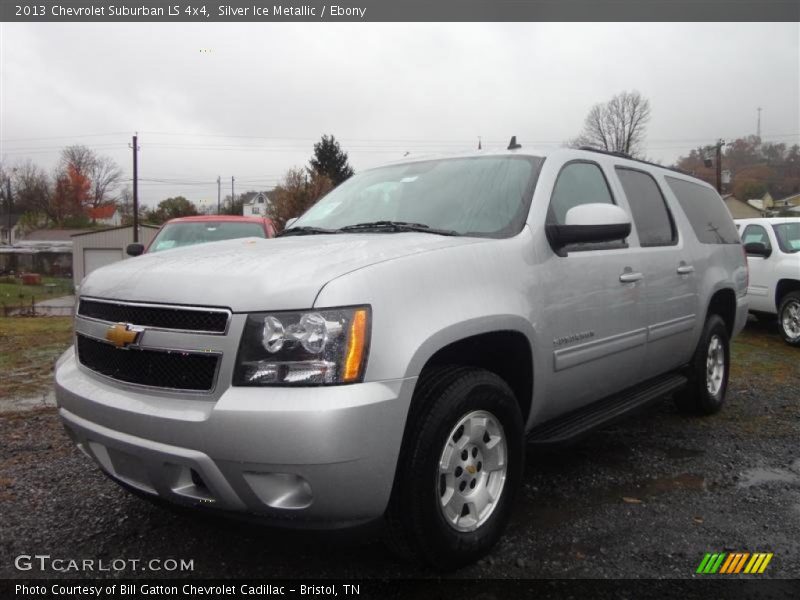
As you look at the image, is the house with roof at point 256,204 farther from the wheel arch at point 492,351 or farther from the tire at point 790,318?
the wheel arch at point 492,351

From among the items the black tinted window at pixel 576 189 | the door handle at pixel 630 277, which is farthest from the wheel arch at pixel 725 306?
the black tinted window at pixel 576 189

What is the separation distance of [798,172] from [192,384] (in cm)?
5348

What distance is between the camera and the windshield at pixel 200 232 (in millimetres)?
8102

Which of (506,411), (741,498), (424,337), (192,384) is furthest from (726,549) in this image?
(192,384)

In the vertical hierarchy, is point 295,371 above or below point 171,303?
below

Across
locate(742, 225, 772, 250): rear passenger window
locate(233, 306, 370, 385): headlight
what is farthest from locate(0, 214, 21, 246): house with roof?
locate(233, 306, 370, 385): headlight

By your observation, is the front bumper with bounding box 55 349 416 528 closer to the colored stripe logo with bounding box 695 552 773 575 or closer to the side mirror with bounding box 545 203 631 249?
the side mirror with bounding box 545 203 631 249

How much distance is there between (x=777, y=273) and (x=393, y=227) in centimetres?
772

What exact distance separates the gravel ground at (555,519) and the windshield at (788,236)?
5353 millimetres

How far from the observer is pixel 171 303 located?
224 cm

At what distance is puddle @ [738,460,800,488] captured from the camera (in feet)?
11.8

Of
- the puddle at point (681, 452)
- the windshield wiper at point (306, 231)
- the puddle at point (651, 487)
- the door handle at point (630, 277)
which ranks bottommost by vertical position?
Result: the puddle at point (681, 452)

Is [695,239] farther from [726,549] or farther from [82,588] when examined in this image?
[82,588]

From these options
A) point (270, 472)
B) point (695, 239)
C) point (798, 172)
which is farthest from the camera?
point (798, 172)
